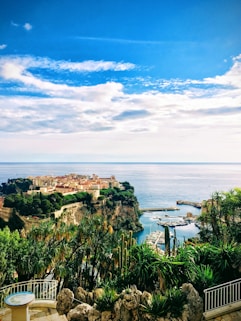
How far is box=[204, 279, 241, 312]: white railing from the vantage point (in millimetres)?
4668

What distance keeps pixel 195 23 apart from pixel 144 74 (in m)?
3.08

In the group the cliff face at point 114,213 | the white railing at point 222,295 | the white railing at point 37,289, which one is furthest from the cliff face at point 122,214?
the white railing at point 222,295

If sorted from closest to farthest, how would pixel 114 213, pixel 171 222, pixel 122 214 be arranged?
pixel 114 213 → pixel 122 214 → pixel 171 222

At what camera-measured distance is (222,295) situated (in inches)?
189

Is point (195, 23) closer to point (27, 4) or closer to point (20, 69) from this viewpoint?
point (27, 4)

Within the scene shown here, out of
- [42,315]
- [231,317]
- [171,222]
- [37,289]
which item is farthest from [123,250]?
[171,222]

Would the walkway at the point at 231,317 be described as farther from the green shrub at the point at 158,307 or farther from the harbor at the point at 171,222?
the harbor at the point at 171,222

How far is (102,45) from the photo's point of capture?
844cm

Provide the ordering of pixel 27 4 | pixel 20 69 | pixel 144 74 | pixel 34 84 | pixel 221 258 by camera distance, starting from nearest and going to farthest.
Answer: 1. pixel 221 258
2. pixel 27 4
3. pixel 20 69
4. pixel 144 74
5. pixel 34 84

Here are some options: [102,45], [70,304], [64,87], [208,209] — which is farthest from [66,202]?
[70,304]

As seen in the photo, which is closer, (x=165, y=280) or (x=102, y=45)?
(x=165, y=280)

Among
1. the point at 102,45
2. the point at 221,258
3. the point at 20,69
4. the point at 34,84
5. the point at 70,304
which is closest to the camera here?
the point at 70,304

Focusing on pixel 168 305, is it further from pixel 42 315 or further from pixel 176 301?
pixel 42 315

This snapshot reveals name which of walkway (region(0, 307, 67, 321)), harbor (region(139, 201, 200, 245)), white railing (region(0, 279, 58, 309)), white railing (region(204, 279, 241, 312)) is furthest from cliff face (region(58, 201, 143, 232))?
white railing (region(204, 279, 241, 312))
